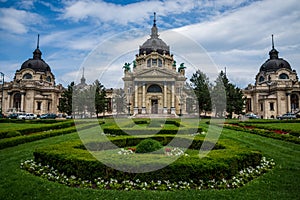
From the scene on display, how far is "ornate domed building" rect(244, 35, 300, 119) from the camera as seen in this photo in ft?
186

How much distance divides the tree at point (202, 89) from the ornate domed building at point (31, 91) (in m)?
38.9

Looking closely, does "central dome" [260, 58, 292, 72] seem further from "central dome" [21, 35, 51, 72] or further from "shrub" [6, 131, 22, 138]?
"shrub" [6, 131, 22, 138]

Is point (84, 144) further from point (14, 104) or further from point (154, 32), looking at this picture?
point (154, 32)

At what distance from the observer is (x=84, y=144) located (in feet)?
33.8

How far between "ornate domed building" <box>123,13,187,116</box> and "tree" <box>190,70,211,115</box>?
780cm

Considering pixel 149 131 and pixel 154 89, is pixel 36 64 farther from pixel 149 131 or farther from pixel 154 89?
pixel 149 131

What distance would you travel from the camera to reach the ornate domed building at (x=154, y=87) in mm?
54250

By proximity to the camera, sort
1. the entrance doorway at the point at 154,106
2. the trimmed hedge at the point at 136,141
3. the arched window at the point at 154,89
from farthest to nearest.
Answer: the arched window at the point at 154,89 → the entrance doorway at the point at 154,106 → the trimmed hedge at the point at 136,141

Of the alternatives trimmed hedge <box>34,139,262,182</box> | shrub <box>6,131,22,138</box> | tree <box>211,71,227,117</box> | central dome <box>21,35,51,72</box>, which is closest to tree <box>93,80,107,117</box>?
tree <box>211,71,227,117</box>

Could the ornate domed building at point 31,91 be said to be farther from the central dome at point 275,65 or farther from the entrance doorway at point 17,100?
the central dome at point 275,65

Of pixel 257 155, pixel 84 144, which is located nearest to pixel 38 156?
pixel 84 144

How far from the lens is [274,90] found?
191ft

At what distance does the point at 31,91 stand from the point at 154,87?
30.9 meters

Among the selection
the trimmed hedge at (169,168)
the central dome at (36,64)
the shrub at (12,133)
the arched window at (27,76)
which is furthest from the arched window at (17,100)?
the trimmed hedge at (169,168)
